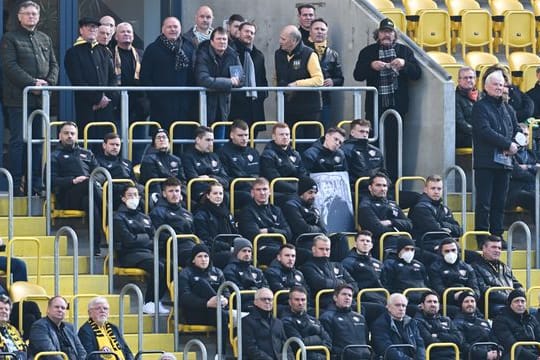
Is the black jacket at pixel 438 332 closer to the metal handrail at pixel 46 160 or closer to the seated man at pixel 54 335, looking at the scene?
the seated man at pixel 54 335

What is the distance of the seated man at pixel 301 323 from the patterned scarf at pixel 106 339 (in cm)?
163

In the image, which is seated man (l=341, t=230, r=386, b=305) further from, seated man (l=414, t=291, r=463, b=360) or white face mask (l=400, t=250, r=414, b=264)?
seated man (l=414, t=291, r=463, b=360)

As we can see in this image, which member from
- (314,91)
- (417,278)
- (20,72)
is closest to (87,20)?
(20,72)

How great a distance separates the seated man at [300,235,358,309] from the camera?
22562mm

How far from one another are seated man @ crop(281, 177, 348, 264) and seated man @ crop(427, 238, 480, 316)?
89cm

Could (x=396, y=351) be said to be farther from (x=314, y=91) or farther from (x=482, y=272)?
(x=314, y=91)

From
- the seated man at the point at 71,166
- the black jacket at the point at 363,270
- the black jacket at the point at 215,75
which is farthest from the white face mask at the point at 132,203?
the black jacket at the point at 215,75

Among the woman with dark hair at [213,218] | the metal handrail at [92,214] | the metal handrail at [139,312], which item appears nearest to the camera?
the metal handrail at [139,312]

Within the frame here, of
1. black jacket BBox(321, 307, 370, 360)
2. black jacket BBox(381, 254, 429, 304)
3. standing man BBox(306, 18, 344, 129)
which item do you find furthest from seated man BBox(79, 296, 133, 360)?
standing man BBox(306, 18, 344, 129)

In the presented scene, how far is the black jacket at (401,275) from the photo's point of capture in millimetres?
23016

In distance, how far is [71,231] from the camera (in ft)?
70.8

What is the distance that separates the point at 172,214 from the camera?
2286 centimetres

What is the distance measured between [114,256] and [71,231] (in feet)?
4.35

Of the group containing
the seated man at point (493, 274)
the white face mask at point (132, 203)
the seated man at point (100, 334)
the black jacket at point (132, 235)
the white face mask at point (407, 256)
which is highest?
the white face mask at point (132, 203)
